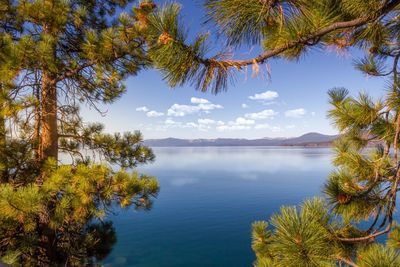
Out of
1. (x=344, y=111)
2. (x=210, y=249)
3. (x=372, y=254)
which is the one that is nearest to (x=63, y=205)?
(x=372, y=254)

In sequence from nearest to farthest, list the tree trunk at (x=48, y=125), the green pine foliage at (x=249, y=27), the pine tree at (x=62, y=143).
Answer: the green pine foliage at (x=249, y=27) → the pine tree at (x=62, y=143) → the tree trunk at (x=48, y=125)

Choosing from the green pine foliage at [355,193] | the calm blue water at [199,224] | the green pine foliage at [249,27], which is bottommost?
the calm blue water at [199,224]

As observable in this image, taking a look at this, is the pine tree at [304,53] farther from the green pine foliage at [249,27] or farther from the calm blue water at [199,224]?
the calm blue water at [199,224]

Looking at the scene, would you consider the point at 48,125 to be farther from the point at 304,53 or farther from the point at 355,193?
the point at 355,193

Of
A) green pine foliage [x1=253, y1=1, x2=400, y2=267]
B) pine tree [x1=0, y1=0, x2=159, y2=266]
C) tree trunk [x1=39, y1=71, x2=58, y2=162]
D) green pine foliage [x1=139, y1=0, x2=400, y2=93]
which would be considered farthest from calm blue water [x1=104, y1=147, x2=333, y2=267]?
green pine foliage [x1=139, y1=0, x2=400, y2=93]

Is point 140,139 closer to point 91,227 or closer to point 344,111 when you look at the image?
point 91,227

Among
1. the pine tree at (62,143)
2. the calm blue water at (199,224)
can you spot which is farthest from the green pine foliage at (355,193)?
the calm blue water at (199,224)

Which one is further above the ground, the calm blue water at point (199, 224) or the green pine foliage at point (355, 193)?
the green pine foliage at point (355, 193)

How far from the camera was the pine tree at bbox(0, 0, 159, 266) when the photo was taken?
3.28 meters

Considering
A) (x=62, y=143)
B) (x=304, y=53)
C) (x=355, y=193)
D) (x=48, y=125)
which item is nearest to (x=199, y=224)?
(x=62, y=143)

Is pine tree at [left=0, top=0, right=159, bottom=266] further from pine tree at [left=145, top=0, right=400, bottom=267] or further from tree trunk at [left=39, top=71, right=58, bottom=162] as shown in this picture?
pine tree at [left=145, top=0, right=400, bottom=267]

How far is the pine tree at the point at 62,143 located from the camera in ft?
10.8

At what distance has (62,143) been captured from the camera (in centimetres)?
530

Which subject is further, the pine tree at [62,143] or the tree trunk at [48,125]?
the tree trunk at [48,125]
